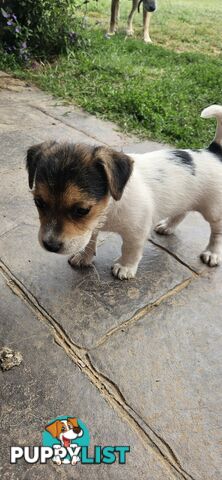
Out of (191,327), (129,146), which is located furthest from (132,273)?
(129,146)

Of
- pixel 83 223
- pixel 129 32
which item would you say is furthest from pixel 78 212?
pixel 129 32

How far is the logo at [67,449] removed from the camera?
2117 millimetres

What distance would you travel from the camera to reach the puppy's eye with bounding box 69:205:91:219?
2443mm

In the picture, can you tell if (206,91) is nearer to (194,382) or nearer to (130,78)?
(130,78)

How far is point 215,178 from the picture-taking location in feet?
10.6

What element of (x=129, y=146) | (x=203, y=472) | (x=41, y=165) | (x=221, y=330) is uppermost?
(x=41, y=165)

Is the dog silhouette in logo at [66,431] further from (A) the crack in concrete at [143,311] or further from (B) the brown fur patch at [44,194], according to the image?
(B) the brown fur patch at [44,194]

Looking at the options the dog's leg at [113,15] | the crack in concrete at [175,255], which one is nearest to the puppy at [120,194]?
the crack in concrete at [175,255]

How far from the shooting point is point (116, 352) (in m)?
2.70

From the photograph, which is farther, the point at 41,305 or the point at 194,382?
the point at 41,305

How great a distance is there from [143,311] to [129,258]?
47 cm

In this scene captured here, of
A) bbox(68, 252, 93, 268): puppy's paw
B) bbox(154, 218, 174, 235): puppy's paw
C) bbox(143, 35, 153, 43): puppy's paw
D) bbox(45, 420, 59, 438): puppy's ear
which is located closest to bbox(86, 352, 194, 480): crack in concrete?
bbox(45, 420, 59, 438): puppy's ear

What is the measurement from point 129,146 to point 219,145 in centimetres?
217

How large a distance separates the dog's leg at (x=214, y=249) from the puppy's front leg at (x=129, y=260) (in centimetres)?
69
